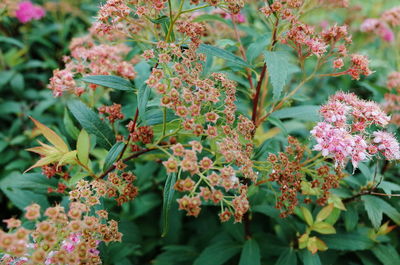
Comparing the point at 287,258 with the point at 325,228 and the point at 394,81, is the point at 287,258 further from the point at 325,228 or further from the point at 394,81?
the point at 394,81

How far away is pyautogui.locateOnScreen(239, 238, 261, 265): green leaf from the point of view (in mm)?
2023

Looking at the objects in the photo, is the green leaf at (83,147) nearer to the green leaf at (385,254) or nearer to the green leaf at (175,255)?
the green leaf at (175,255)

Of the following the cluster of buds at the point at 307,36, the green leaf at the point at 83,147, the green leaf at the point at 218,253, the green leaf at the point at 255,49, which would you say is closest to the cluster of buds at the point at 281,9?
the cluster of buds at the point at 307,36

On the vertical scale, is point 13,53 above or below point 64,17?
below

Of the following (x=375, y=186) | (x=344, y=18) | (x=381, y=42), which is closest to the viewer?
(x=375, y=186)

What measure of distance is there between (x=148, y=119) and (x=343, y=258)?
63.3 inches

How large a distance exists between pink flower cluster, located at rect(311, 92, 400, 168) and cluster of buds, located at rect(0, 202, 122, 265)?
1060 mm

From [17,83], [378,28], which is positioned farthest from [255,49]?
[17,83]

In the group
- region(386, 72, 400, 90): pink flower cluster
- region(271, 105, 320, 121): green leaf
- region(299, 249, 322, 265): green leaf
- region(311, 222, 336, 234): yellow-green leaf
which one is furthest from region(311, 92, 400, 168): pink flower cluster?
region(386, 72, 400, 90): pink flower cluster

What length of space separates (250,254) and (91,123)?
3.89 feet

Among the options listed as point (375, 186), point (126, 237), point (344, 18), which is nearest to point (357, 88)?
point (344, 18)

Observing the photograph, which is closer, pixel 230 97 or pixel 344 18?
pixel 230 97

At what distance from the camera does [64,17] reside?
4117mm

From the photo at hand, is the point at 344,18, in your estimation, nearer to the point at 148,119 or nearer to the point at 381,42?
the point at 381,42
